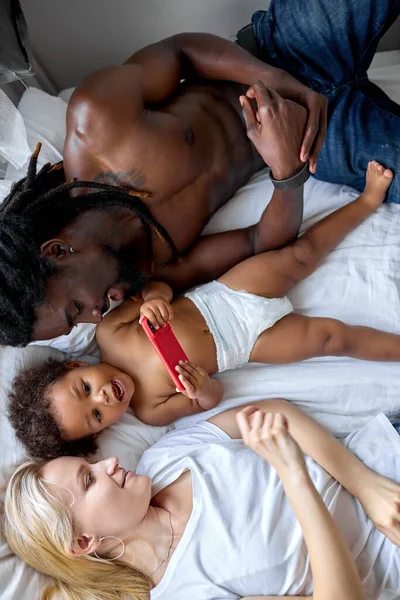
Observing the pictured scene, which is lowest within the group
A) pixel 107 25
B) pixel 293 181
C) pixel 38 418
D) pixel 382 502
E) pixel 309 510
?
pixel 382 502

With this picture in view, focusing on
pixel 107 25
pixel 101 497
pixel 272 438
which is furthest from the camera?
pixel 107 25

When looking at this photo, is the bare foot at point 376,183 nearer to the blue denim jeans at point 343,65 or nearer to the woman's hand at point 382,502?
the blue denim jeans at point 343,65

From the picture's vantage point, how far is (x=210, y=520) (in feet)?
3.32

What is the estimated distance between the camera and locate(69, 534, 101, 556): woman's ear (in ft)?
3.22

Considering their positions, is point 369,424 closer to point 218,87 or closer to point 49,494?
point 49,494

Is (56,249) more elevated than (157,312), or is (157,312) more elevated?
(56,249)

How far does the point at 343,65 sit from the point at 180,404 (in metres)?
0.85

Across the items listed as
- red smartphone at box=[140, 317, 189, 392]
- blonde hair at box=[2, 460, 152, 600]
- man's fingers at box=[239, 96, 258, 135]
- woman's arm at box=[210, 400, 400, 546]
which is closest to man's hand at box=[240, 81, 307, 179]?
man's fingers at box=[239, 96, 258, 135]

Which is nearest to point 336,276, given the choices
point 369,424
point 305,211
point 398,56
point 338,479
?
point 305,211

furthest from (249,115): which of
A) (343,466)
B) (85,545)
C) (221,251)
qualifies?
(85,545)

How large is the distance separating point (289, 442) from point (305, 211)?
0.63 metres

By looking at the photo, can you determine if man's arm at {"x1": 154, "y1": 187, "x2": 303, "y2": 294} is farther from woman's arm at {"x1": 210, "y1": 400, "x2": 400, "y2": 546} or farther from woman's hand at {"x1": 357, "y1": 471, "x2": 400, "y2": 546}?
woman's hand at {"x1": 357, "y1": 471, "x2": 400, "y2": 546}

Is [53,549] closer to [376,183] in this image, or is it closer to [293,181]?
[293,181]

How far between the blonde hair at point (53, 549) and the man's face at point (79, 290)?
302 mm
